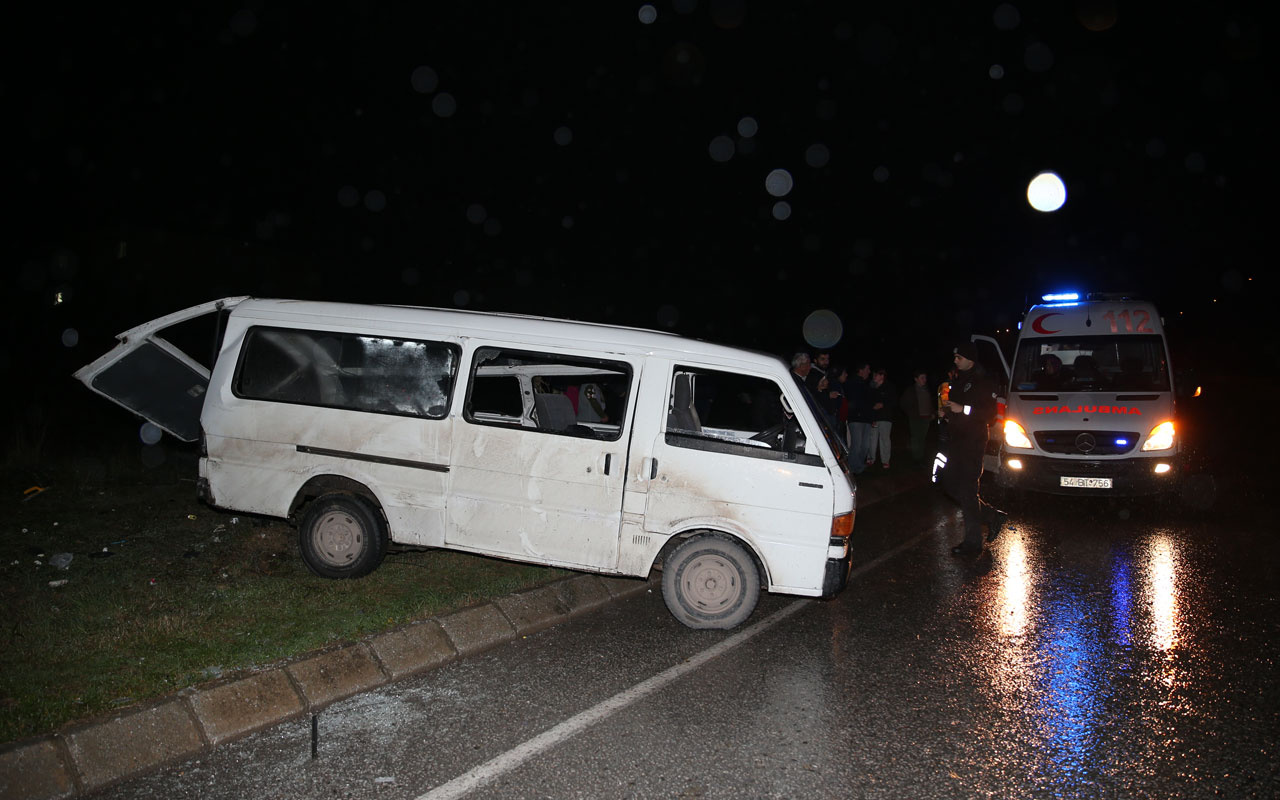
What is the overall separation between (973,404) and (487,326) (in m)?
4.91

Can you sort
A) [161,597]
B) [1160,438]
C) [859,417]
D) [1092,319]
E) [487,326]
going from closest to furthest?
[161,597], [487,326], [1160,438], [1092,319], [859,417]

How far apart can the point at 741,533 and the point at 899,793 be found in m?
2.33

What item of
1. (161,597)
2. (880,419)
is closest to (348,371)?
(161,597)

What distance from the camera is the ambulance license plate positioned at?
986 cm

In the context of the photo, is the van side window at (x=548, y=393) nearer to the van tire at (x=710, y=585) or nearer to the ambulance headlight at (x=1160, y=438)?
the van tire at (x=710, y=585)

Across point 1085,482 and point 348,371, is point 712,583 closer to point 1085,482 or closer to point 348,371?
point 348,371

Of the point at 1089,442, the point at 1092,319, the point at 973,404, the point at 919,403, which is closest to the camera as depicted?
the point at 973,404

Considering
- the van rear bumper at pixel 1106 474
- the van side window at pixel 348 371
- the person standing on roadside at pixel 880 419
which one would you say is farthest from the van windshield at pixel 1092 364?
the van side window at pixel 348 371

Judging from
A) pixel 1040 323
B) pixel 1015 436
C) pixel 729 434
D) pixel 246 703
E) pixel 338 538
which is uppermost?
pixel 1040 323

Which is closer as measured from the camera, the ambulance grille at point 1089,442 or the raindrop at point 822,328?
the ambulance grille at point 1089,442

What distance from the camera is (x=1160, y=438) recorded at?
9836 mm

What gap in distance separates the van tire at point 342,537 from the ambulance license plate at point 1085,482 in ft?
26.0

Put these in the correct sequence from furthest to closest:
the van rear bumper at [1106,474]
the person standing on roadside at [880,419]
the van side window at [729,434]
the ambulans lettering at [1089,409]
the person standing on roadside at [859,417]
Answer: the person standing on roadside at [880,419] < the person standing on roadside at [859,417] < the ambulans lettering at [1089,409] < the van rear bumper at [1106,474] < the van side window at [729,434]

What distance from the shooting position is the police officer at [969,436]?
823 centimetres
